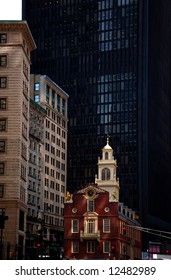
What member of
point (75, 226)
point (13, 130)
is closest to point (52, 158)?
point (75, 226)

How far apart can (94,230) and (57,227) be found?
37.4m

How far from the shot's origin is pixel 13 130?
318 feet

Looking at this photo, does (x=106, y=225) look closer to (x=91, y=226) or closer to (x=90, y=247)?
(x=91, y=226)

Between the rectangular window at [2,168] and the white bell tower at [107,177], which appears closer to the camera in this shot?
the rectangular window at [2,168]

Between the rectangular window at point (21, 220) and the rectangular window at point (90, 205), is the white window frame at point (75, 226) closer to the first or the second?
the rectangular window at point (90, 205)

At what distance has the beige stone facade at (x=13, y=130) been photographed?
93.7 metres

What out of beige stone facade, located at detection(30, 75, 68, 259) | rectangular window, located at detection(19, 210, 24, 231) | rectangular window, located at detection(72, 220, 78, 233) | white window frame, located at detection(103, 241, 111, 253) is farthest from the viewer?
beige stone facade, located at detection(30, 75, 68, 259)

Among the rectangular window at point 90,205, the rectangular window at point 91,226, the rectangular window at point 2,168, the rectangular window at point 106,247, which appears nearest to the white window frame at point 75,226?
the rectangular window at point 91,226

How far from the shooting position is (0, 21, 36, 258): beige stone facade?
93688mm

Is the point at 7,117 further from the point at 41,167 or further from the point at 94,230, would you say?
the point at 41,167

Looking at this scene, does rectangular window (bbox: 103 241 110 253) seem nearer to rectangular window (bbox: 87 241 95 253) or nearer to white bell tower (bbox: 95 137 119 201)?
rectangular window (bbox: 87 241 95 253)

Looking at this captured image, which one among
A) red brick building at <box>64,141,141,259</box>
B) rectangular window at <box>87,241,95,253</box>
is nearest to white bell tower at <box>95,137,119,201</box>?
red brick building at <box>64,141,141,259</box>

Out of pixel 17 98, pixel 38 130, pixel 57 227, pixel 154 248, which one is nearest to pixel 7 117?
pixel 17 98
